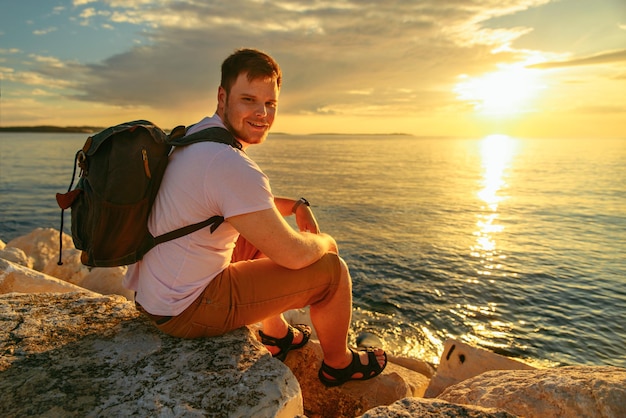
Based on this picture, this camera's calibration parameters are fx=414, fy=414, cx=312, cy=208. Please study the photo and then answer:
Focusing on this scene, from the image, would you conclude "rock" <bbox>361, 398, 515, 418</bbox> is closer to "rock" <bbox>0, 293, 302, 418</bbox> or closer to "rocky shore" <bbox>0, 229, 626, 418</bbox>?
"rocky shore" <bbox>0, 229, 626, 418</bbox>

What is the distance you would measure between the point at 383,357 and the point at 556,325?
18.0 feet

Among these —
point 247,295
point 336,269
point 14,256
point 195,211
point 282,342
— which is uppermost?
point 195,211

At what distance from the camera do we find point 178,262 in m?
2.69

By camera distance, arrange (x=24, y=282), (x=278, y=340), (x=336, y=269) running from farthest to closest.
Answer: (x=24, y=282) → (x=278, y=340) → (x=336, y=269)

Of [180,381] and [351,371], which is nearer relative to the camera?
[180,381]

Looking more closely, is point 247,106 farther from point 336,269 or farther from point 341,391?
point 341,391

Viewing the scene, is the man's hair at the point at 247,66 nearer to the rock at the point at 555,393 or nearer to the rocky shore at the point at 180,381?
the rocky shore at the point at 180,381

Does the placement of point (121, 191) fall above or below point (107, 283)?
above

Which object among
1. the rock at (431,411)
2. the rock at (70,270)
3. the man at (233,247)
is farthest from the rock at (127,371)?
the rock at (70,270)

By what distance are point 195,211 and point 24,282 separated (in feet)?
11.1

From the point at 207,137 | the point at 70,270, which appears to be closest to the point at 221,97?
the point at 207,137

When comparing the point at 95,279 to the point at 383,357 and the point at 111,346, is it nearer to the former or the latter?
the point at 111,346

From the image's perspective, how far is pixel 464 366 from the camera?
4.34 meters

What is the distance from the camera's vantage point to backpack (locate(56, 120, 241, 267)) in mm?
2508
